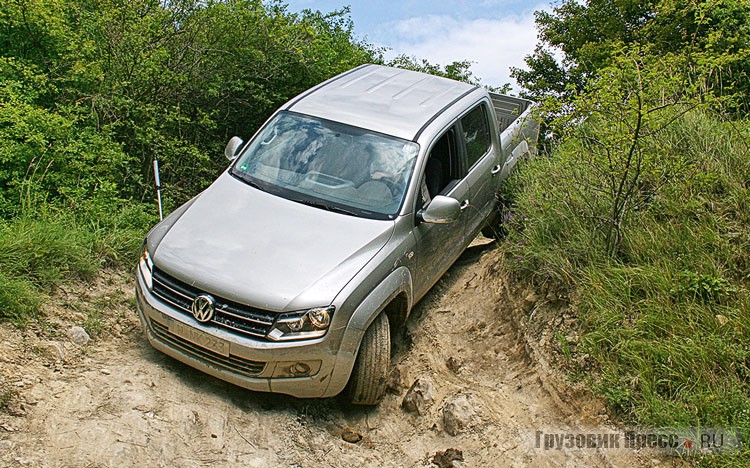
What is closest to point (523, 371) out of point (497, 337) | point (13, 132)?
point (497, 337)

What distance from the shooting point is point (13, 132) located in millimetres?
6332

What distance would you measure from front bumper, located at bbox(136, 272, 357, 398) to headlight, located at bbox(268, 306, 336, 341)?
0.04 meters

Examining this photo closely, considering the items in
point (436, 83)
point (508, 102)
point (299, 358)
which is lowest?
point (299, 358)

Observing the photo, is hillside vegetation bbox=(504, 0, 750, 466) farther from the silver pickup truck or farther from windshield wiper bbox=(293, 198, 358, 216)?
windshield wiper bbox=(293, 198, 358, 216)

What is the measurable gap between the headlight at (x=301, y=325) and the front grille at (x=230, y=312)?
2.2 inches

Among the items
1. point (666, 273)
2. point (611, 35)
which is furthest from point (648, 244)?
point (611, 35)

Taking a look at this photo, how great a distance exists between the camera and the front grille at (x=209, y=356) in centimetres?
443

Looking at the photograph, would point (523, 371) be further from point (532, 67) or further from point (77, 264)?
point (532, 67)

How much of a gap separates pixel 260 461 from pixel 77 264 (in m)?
2.54

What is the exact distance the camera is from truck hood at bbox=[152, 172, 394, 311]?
4.43 m

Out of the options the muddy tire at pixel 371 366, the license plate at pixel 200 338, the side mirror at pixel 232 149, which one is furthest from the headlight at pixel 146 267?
the muddy tire at pixel 371 366

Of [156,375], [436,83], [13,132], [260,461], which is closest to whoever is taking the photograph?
[260,461]

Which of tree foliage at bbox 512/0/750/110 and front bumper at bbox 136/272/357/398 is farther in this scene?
tree foliage at bbox 512/0/750/110

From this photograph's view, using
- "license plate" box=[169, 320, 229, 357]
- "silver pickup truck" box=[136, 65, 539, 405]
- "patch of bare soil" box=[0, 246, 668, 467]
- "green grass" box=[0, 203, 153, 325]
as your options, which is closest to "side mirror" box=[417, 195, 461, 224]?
"silver pickup truck" box=[136, 65, 539, 405]
